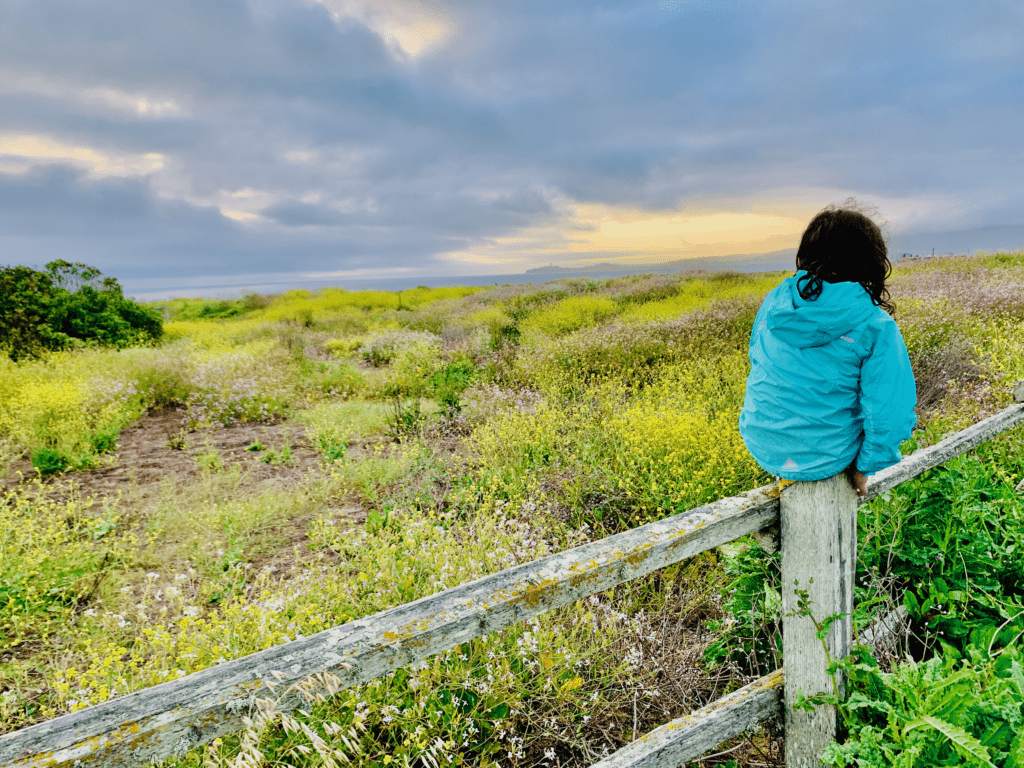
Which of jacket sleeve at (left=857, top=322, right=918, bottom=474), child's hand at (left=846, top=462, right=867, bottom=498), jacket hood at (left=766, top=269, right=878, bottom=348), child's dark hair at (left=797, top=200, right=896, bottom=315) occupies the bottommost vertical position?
child's hand at (left=846, top=462, right=867, bottom=498)

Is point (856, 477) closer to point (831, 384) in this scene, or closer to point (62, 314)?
point (831, 384)

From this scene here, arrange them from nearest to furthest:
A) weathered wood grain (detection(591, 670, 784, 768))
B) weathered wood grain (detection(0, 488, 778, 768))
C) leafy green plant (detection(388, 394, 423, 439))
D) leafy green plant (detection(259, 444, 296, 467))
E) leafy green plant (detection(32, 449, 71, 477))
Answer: weathered wood grain (detection(0, 488, 778, 768)) → weathered wood grain (detection(591, 670, 784, 768)) → leafy green plant (detection(32, 449, 71, 477)) → leafy green plant (detection(259, 444, 296, 467)) → leafy green plant (detection(388, 394, 423, 439))

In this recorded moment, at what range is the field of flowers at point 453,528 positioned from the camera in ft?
7.76

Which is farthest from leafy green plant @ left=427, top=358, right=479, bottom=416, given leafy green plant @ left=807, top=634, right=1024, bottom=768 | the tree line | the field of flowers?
the tree line

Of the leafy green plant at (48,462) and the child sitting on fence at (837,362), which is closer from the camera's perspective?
the child sitting on fence at (837,362)

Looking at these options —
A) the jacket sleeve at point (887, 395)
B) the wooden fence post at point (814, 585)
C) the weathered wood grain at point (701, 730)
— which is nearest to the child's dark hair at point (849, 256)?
the jacket sleeve at point (887, 395)

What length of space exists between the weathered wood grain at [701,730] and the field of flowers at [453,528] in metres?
0.39

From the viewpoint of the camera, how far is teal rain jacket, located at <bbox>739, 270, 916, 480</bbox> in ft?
5.74

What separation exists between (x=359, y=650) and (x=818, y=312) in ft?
5.87

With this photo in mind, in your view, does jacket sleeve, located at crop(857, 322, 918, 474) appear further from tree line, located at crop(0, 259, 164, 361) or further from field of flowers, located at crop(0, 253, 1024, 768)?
tree line, located at crop(0, 259, 164, 361)

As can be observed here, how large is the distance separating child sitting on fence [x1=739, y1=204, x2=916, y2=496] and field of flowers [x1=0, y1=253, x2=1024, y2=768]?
0.71 m

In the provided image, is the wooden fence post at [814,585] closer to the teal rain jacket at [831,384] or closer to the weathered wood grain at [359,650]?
the teal rain jacket at [831,384]

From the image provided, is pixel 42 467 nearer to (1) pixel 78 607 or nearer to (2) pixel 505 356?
(1) pixel 78 607

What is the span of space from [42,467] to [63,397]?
1.88m
